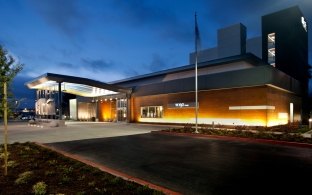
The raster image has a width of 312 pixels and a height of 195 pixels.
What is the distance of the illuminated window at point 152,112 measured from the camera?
34.9 m

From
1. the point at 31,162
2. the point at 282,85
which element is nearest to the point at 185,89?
the point at 282,85

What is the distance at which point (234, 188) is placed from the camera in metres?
6.11

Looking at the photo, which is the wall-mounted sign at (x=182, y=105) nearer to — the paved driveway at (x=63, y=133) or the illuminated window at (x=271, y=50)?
the paved driveway at (x=63, y=133)

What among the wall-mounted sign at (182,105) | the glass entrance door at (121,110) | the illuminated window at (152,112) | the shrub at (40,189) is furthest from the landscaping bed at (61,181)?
the glass entrance door at (121,110)

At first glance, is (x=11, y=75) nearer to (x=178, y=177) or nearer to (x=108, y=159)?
(x=108, y=159)

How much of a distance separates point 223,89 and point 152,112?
43.2ft

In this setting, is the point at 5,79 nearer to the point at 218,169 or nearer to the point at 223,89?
the point at 218,169

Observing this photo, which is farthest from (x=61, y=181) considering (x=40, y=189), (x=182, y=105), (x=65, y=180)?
(x=182, y=105)

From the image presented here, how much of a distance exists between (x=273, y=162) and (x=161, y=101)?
25780mm

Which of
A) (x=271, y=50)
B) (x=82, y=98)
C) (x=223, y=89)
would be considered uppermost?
(x=271, y=50)

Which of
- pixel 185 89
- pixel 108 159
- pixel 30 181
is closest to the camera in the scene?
pixel 30 181

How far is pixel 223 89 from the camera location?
2689cm

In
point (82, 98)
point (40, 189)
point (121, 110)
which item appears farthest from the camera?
point (82, 98)

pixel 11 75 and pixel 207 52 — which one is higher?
pixel 207 52
